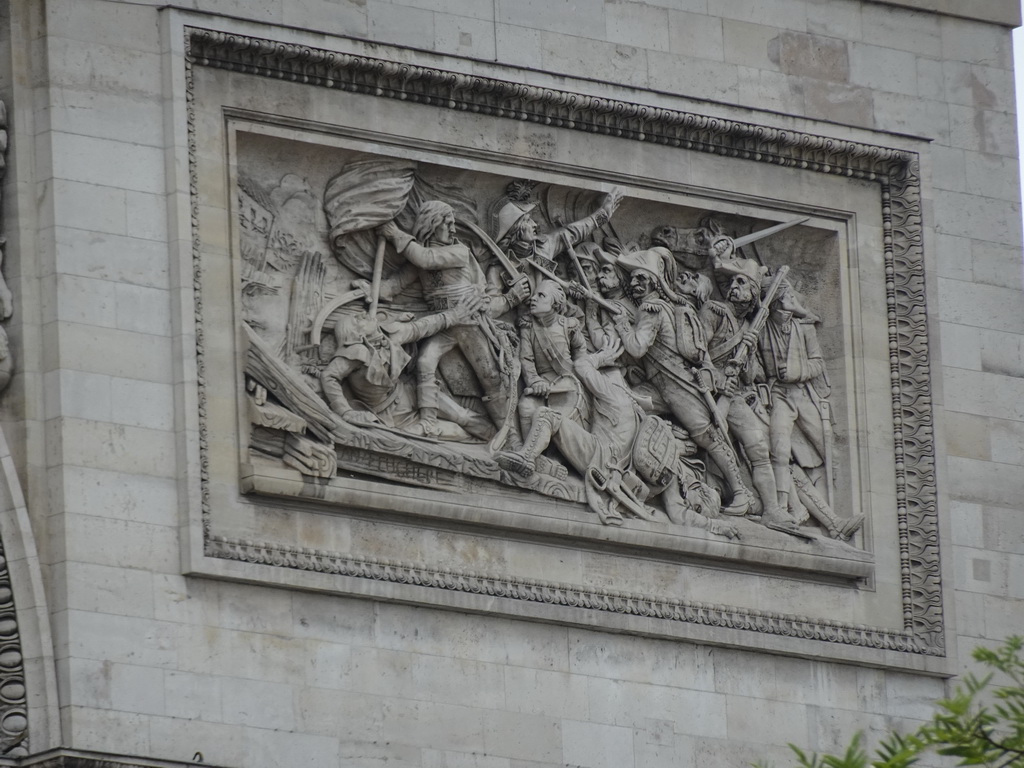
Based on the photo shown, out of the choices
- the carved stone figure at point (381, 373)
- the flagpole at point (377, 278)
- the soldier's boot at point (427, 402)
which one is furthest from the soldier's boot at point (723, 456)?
the flagpole at point (377, 278)

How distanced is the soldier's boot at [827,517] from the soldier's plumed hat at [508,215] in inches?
100

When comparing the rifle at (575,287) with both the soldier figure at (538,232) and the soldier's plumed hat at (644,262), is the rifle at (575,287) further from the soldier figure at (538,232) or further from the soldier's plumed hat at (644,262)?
the soldier's plumed hat at (644,262)

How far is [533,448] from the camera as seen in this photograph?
20906 mm

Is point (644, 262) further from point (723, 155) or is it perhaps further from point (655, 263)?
point (723, 155)

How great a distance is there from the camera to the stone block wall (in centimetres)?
1906

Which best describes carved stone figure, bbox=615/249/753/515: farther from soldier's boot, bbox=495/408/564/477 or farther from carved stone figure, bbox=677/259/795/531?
soldier's boot, bbox=495/408/564/477

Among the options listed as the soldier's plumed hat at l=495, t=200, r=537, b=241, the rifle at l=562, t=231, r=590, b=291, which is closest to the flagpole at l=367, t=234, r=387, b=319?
the soldier's plumed hat at l=495, t=200, r=537, b=241

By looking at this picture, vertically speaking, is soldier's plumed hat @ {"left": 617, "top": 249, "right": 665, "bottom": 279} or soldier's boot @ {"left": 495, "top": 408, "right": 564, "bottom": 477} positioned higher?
soldier's plumed hat @ {"left": 617, "top": 249, "right": 665, "bottom": 279}

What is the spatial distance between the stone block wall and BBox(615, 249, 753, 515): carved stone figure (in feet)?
3.57

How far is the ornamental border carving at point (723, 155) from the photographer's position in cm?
2011

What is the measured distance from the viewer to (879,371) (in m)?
22.5

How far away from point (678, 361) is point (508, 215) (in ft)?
4.85

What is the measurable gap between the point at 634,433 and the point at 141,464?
3499 mm

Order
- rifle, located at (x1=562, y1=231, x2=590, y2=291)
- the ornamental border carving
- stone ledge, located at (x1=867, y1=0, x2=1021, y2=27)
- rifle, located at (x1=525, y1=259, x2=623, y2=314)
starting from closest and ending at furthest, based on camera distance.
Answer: the ornamental border carving → rifle, located at (x1=525, y1=259, x2=623, y2=314) → rifle, located at (x1=562, y1=231, x2=590, y2=291) → stone ledge, located at (x1=867, y1=0, x2=1021, y2=27)
